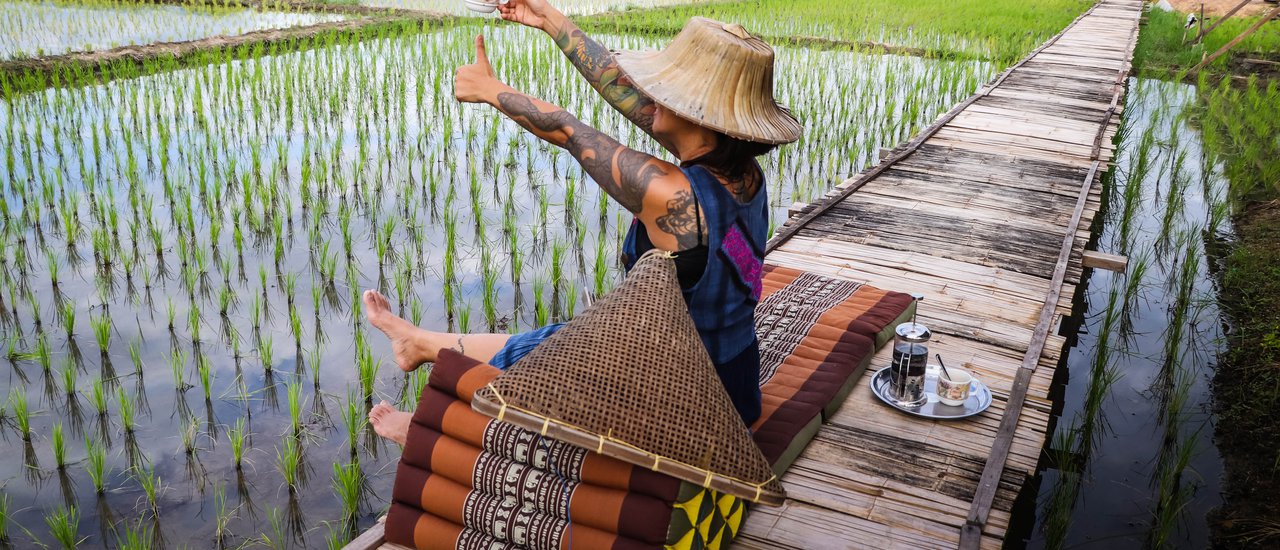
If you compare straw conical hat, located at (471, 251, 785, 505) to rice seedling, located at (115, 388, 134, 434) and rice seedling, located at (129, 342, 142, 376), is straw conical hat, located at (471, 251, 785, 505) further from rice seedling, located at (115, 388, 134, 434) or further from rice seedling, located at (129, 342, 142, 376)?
rice seedling, located at (129, 342, 142, 376)

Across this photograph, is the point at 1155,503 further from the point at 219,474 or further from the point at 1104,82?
the point at 1104,82

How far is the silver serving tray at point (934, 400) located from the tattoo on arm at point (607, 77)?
94 cm

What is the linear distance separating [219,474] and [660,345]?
1.49 meters

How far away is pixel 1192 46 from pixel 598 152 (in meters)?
9.67

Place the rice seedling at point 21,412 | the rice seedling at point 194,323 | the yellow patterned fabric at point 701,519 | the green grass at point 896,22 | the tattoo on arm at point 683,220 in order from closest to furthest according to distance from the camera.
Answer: the yellow patterned fabric at point 701,519 → the tattoo on arm at point 683,220 → the rice seedling at point 21,412 → the rice seedling at point 194,323 → the green grass at point 896,22

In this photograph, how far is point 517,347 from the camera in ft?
7.22

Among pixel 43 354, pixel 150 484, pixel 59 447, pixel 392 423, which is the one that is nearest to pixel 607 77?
pixel 392 423

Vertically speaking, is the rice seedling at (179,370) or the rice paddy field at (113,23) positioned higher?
the rice paddy field at (113,23)

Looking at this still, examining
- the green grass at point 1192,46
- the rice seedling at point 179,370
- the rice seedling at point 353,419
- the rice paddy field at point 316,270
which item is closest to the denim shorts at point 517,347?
the rice paddy field at point 316,270

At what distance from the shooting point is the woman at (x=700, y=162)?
1974mm

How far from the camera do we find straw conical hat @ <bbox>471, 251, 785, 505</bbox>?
1677 millimetres

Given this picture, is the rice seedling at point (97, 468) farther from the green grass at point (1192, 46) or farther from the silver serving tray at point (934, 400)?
the green grass at point (1192, 46)

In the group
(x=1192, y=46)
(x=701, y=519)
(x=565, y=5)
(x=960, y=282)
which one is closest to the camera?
(x=701, y=519)

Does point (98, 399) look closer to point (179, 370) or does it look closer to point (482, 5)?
point (179, 370)
